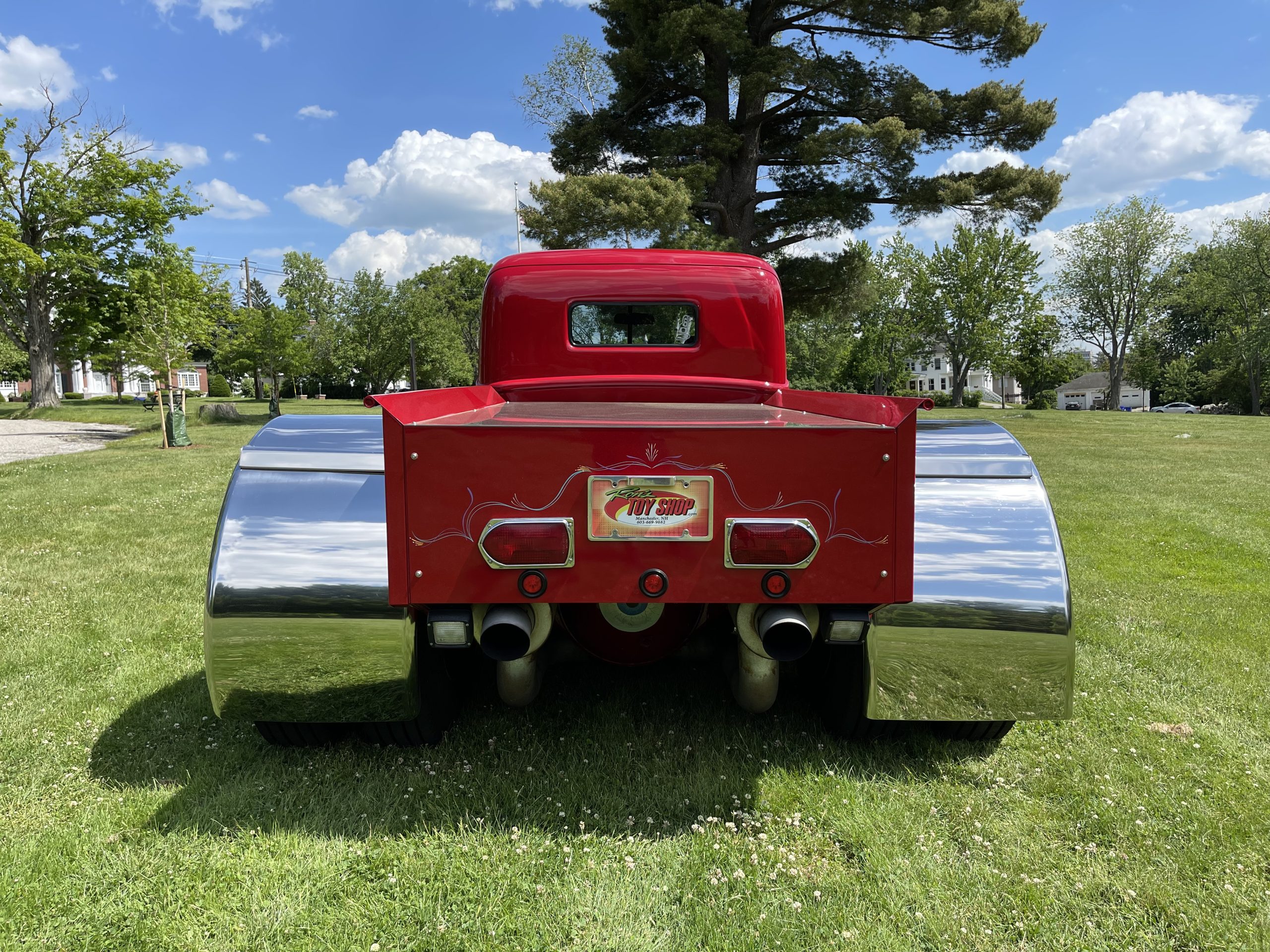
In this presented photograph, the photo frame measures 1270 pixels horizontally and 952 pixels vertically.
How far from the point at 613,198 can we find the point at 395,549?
1686 cm

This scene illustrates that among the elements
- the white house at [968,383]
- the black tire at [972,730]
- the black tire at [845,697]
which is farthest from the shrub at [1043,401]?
the black tire at [845,697]

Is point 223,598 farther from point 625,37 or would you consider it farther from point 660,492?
point 625,37

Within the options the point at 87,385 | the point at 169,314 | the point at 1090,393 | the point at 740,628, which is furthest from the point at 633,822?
the point at 1090,393

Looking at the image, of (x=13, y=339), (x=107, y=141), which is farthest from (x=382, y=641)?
(x=13, y=339)

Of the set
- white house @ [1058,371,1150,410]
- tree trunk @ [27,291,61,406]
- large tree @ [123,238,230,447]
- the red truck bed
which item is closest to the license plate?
the red truck bed

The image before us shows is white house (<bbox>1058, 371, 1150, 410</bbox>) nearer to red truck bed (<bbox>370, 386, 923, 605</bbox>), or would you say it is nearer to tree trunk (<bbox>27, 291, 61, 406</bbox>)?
tree trunk (<bbox>27, 291, 61, 406</bbox>)

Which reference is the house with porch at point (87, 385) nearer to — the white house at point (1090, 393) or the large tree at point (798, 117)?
the large tree at point (798, 117)

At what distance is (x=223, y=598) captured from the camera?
2.52 meters

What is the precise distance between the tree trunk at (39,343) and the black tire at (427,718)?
105ft

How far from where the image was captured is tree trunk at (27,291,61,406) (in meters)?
27.2

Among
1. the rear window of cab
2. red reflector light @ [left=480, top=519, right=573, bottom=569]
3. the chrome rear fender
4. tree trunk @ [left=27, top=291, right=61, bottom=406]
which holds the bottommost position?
the chrome rear fender

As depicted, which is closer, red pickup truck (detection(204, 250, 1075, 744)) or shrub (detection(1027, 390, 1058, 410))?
red pickup truck (detection(204, 250, 1075, 744))

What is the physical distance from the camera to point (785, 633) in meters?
2.27

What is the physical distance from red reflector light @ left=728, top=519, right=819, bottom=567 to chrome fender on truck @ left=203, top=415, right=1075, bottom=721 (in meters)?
0.57
